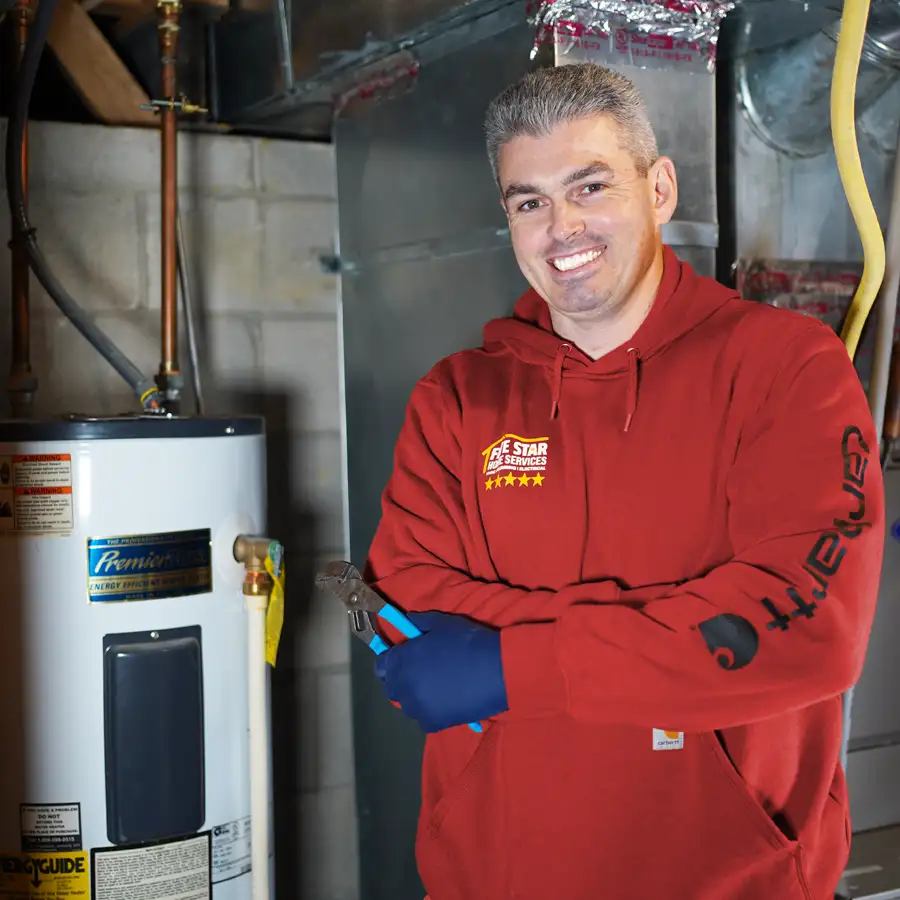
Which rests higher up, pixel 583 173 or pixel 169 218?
pixel 169 218

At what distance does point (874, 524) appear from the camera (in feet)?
4.29

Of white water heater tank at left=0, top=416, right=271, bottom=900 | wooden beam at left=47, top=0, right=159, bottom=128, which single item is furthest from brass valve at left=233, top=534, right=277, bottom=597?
wooden beam at left=47, top=0, right=159, bottom=128

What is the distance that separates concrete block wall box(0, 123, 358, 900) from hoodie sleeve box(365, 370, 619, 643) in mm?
1016

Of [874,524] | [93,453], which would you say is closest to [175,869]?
[93,453]

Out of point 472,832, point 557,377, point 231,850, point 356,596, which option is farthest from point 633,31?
point 231,850

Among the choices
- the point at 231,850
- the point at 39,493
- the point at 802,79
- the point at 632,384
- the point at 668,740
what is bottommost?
the point at 231,850

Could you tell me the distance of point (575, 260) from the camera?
146cm

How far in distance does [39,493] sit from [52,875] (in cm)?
59

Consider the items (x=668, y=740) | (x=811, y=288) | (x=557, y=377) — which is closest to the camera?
(x=668, y=740)

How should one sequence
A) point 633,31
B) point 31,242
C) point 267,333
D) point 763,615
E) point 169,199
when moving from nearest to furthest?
1. point 763,615
2. point 633,31
3. point 31,242
4. point 169,199
5. point 267,333

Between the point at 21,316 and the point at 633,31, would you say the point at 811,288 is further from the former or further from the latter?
the point at 21,316

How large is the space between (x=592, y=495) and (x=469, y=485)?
0.18 m

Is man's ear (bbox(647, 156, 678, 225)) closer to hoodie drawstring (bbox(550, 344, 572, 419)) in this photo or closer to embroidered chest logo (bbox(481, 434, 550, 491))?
hoodie drawstring (bbox(550, 344, 572, 419))

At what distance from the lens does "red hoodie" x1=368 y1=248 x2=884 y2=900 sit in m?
1.29
